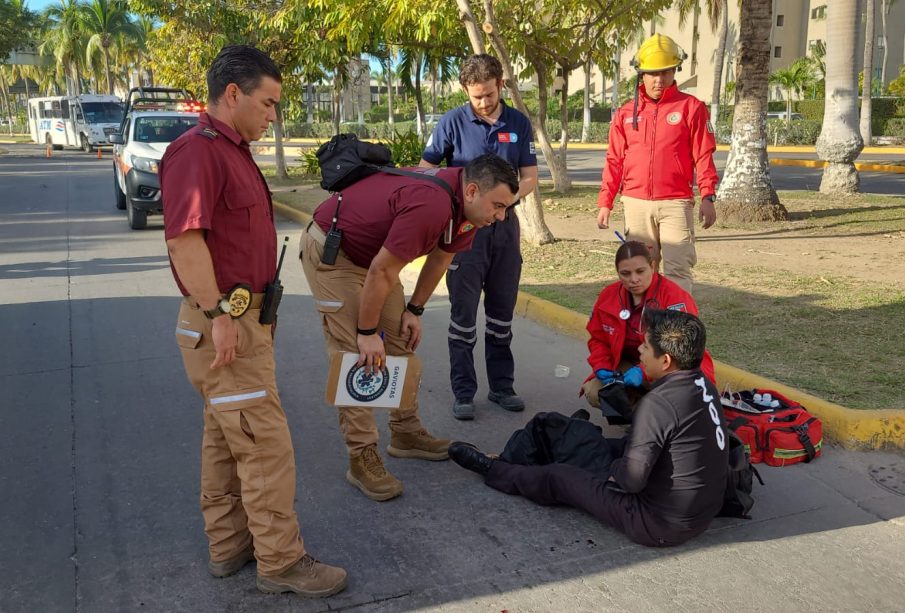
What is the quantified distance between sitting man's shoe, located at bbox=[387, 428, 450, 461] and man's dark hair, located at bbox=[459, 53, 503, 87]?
80.4 inches

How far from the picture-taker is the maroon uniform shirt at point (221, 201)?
2764 mm

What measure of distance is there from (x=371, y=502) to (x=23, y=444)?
6.89ft

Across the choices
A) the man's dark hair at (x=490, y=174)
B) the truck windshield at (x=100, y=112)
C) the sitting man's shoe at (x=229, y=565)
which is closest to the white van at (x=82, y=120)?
the truck windshield at (x=100, y=112)

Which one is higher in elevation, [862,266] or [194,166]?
[194,166]

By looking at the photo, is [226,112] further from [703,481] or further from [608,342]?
[608,342]

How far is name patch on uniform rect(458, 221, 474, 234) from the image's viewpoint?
3612 mm

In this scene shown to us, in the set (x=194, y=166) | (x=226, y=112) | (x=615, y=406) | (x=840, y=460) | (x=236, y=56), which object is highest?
(x=236, y=56)

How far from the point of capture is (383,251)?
3.40 metres

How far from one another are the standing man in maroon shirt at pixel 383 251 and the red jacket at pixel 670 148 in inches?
87.3

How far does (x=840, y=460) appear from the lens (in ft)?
14.4

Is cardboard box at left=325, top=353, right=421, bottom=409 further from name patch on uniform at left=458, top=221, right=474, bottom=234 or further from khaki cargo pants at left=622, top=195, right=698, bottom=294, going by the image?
khaki cargo pants at left=622, top=195, right=698, bottom=294

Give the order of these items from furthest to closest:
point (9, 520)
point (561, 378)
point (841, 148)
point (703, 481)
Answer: point (841, 148)
point (561, 378)
point (9, 520)
point (703, 481)

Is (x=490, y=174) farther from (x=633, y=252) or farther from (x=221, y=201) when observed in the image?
(x=633, y=252)

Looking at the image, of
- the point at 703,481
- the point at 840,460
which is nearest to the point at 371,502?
the point at 703,481
